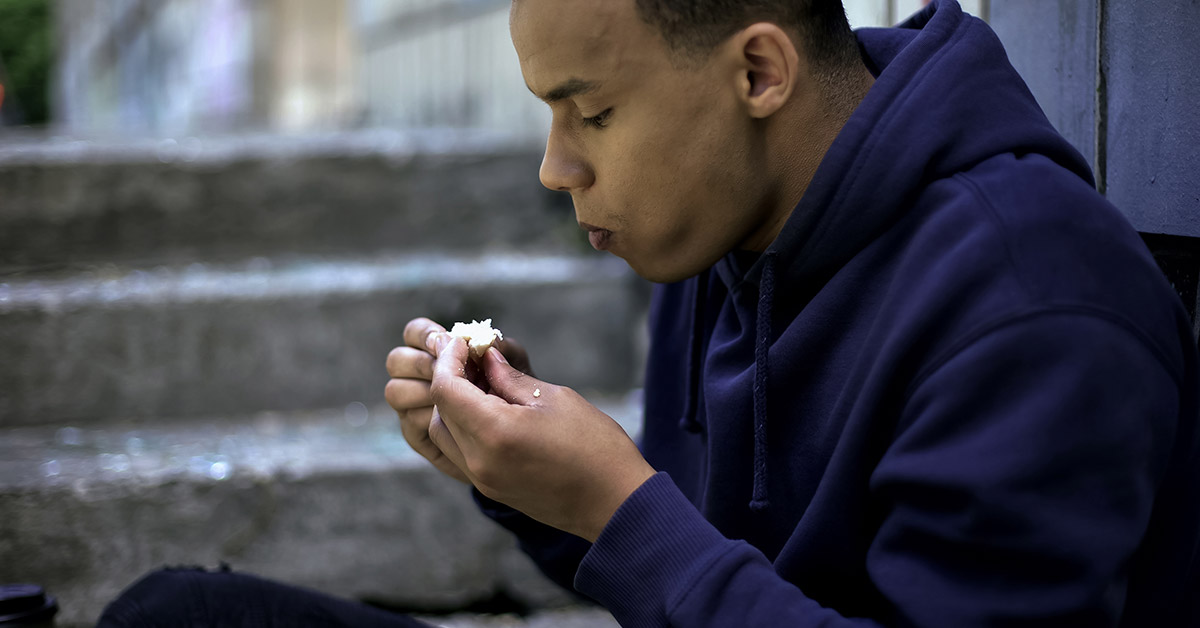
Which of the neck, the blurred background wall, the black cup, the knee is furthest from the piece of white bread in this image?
the blurred background wall

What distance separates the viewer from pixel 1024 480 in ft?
2.68

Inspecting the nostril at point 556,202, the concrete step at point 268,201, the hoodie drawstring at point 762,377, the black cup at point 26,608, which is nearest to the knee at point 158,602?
the black cup at point 26,608

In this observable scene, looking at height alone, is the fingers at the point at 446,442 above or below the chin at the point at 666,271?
below

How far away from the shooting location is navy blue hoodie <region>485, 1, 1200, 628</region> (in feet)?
2.69

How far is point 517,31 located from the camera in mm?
1140

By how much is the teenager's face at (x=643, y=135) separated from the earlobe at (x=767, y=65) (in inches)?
0.5

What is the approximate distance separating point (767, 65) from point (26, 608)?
1217 mm

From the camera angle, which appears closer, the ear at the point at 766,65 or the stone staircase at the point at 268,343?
the ear at the point at 766,65

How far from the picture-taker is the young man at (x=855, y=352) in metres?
0.83

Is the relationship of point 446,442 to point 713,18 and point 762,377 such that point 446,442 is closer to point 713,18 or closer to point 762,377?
point 762,377

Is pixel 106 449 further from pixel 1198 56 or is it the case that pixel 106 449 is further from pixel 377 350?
pixel 1198 56

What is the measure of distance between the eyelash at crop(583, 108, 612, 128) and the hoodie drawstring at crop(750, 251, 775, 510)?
23cm

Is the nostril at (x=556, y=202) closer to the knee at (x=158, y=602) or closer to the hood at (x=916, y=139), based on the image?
the knee at (x=158, y=602)

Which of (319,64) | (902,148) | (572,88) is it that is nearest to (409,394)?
(572,88)
